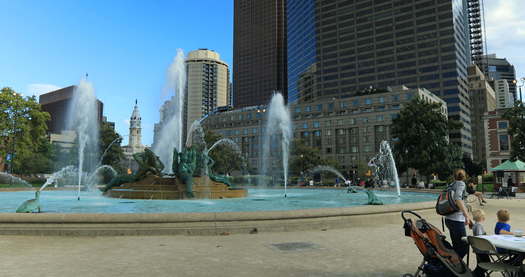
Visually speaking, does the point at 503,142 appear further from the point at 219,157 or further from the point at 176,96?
the point at 176,96

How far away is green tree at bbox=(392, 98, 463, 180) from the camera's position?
148 ft

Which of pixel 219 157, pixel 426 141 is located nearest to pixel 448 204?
pixel 426 141

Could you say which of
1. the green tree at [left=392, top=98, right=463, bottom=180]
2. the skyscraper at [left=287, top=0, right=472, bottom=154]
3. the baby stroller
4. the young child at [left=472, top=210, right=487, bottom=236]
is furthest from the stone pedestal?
the skyscraper at [left=287, top=0, right=472, bottom=154]

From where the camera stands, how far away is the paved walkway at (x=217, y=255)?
6.31 metres

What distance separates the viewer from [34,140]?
51094mm

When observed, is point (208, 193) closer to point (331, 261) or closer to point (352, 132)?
point (331, 261)

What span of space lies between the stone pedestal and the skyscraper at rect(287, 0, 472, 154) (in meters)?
111

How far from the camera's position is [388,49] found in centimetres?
12838

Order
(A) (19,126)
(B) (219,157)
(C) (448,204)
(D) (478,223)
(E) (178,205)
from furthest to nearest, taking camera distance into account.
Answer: (B) (219,157) → (A) (19,126) → (E) (178,205) → (C) (448,204) → (D) (478,223)

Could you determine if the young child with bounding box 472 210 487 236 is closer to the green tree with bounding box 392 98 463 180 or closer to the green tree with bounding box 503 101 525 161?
the green tree with bounding box 503 101 525 161

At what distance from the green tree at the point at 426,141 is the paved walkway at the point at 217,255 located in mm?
38850

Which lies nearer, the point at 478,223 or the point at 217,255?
the point at 478,223

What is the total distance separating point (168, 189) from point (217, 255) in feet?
46.5

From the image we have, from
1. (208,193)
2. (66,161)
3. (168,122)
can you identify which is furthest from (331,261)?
(66,161)
